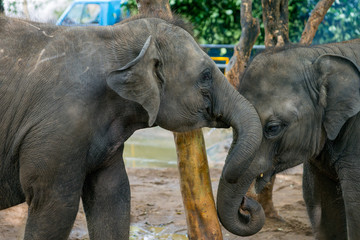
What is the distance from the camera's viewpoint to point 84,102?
3.63 m

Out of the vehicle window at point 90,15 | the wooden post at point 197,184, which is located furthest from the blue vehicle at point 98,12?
the wooden post at point 197,184

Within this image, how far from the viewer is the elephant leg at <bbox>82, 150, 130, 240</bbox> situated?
4109 millimetres

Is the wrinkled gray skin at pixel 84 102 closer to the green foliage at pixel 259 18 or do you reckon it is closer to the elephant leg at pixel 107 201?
the elephant leg at pixel 107 201

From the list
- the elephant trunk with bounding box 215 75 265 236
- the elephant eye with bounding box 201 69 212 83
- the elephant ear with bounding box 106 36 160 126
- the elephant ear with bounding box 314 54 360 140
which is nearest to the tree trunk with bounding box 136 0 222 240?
the elephant trunk with bounding box 215 75 265 236

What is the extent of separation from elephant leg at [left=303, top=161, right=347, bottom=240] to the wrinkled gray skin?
3.83 feet

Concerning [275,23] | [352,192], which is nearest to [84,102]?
[352,192]

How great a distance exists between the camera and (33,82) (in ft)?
12.1

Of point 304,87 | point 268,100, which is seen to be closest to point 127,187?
point 268,100

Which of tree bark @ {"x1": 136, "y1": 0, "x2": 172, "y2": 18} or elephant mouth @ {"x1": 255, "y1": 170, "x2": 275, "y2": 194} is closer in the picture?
elephant mouth @ {"x1": 255, "y1": 170, "x2": 275, "y2": 194}

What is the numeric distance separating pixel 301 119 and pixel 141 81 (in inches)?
48.6

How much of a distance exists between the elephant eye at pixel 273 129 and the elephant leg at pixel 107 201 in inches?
40.2

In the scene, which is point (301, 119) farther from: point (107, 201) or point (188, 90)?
point (107, 201)

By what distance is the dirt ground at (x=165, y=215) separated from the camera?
6.01 metres

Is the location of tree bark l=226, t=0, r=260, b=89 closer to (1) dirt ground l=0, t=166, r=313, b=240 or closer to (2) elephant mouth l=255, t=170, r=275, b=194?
(1) dirt ground l=0, t=166, r=313, b=240
